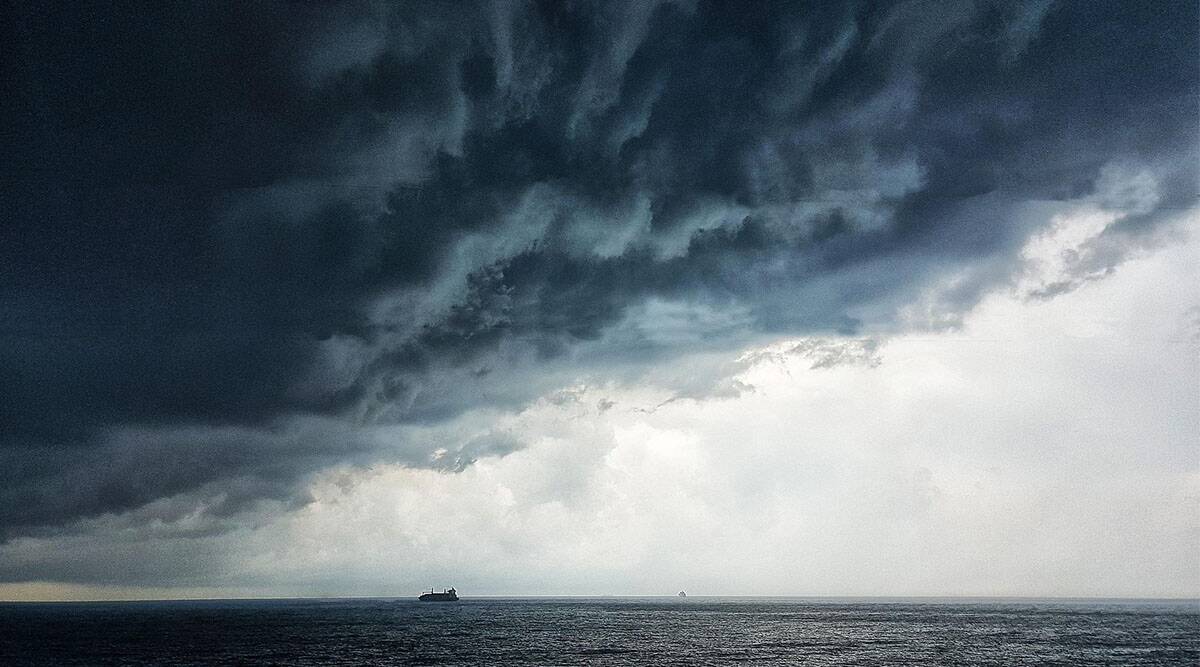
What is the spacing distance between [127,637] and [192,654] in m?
56.2

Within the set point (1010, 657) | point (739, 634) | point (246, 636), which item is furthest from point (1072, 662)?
point (246, 636)

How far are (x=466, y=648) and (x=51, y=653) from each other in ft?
212

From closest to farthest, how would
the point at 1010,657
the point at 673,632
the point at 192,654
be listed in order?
the point at 1010,657 < the point at 192,654 < the point at 673,632

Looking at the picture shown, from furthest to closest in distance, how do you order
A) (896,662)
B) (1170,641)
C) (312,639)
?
(312,639) < (1170,641) < (896,662)

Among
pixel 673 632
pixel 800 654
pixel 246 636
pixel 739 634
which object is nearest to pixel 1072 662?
pixel 800 654

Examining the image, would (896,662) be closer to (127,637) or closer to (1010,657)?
(1010,657)

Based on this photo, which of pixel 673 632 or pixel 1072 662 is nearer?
pixel 1072 662

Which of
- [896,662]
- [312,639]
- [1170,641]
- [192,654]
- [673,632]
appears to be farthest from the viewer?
[673,632]

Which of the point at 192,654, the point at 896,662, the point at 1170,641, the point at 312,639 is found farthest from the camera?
the point at 312,639

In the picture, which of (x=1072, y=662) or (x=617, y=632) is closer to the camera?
(x=1072, y=662)

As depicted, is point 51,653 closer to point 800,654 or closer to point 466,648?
point 466,648

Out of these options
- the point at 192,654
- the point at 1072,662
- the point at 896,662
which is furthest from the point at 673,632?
the point at 192,654

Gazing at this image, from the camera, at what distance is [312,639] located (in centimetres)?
14012

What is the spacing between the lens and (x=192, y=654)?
11244 cm
